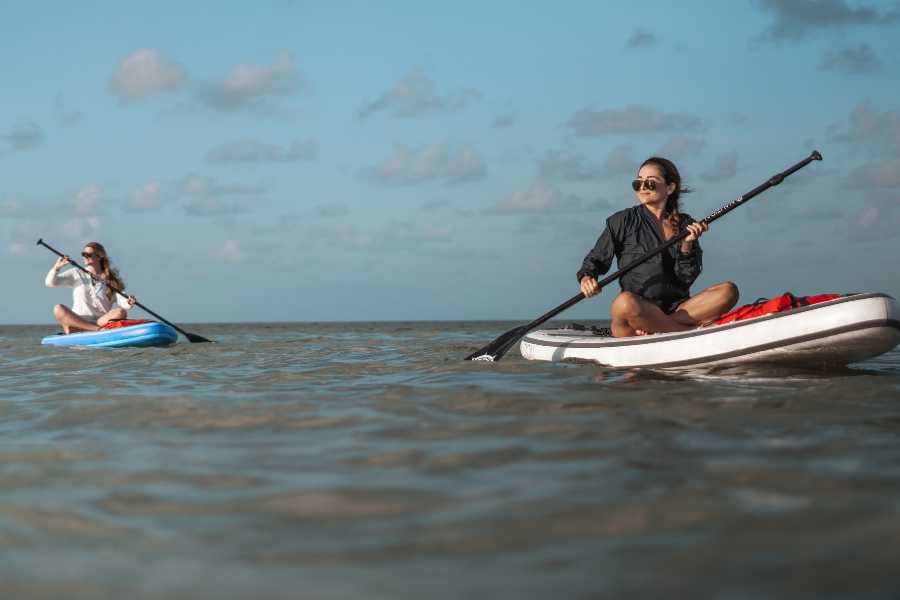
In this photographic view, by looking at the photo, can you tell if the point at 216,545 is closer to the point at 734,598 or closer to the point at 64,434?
the point at 734,598

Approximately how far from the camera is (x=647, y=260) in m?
6.80

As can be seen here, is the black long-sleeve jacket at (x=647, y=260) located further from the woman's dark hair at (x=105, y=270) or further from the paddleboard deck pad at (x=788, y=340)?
the woman's dark hair at (x=105, y=270)

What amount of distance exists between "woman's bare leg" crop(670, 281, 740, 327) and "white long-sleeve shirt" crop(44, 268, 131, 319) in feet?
30.9

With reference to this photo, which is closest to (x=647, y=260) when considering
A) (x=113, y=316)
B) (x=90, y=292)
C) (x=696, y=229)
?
(x=696, y=229)

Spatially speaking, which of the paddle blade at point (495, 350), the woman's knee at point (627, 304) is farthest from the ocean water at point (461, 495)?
the paddle blade at point (495, 350)

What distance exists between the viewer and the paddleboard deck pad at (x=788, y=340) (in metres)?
5.93

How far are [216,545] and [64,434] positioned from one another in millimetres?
2230

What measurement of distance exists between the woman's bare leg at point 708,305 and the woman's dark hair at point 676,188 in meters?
0.61

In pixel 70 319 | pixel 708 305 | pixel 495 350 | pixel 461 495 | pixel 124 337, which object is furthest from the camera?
Result: pixel 70 319

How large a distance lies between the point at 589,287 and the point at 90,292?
9.29 meters

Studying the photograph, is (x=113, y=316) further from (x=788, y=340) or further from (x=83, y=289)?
(x=788, y=340)

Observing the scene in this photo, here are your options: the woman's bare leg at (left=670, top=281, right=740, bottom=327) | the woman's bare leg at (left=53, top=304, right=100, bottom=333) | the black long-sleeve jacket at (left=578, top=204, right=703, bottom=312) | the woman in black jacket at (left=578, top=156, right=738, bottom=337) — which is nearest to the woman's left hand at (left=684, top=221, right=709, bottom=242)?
the woman in black jacket at (left=578, top=156, right=738, bottom=337)

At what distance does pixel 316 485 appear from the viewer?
2809mm

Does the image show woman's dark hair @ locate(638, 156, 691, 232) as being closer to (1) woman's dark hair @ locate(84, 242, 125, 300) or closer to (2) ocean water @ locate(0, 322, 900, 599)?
(2) ocean water @ locate(0, 322, 900, 599)
